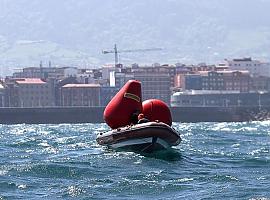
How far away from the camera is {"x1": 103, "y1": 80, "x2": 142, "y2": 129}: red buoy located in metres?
39.3

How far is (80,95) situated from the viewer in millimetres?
184125

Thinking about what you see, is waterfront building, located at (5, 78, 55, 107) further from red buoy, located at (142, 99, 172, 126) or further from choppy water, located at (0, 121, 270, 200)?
choppy water, located at (0, 121, 270, 200)

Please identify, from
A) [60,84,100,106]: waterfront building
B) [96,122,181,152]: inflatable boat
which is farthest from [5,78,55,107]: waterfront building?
[96,122,181,152]: inflatable boat

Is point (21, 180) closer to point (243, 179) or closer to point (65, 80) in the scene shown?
point (243, 179)

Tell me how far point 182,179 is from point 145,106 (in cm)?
1270

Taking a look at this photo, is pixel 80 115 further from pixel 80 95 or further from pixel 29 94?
pixel 29 94

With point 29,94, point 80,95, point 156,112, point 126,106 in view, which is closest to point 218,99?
point 80,95

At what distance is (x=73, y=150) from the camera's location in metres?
41.1

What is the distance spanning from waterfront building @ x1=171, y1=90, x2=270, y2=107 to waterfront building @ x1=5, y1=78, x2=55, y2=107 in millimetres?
23692

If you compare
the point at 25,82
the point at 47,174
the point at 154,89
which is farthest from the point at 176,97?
the point at 47,174

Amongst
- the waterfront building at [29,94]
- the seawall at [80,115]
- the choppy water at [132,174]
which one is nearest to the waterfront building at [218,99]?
the waterfront building at [29,94]

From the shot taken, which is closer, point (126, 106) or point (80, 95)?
point (126, 106)

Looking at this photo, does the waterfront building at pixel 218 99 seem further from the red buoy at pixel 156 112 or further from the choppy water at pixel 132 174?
the choppy water at pixel 132 174

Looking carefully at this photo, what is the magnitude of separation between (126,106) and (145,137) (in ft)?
8.66
